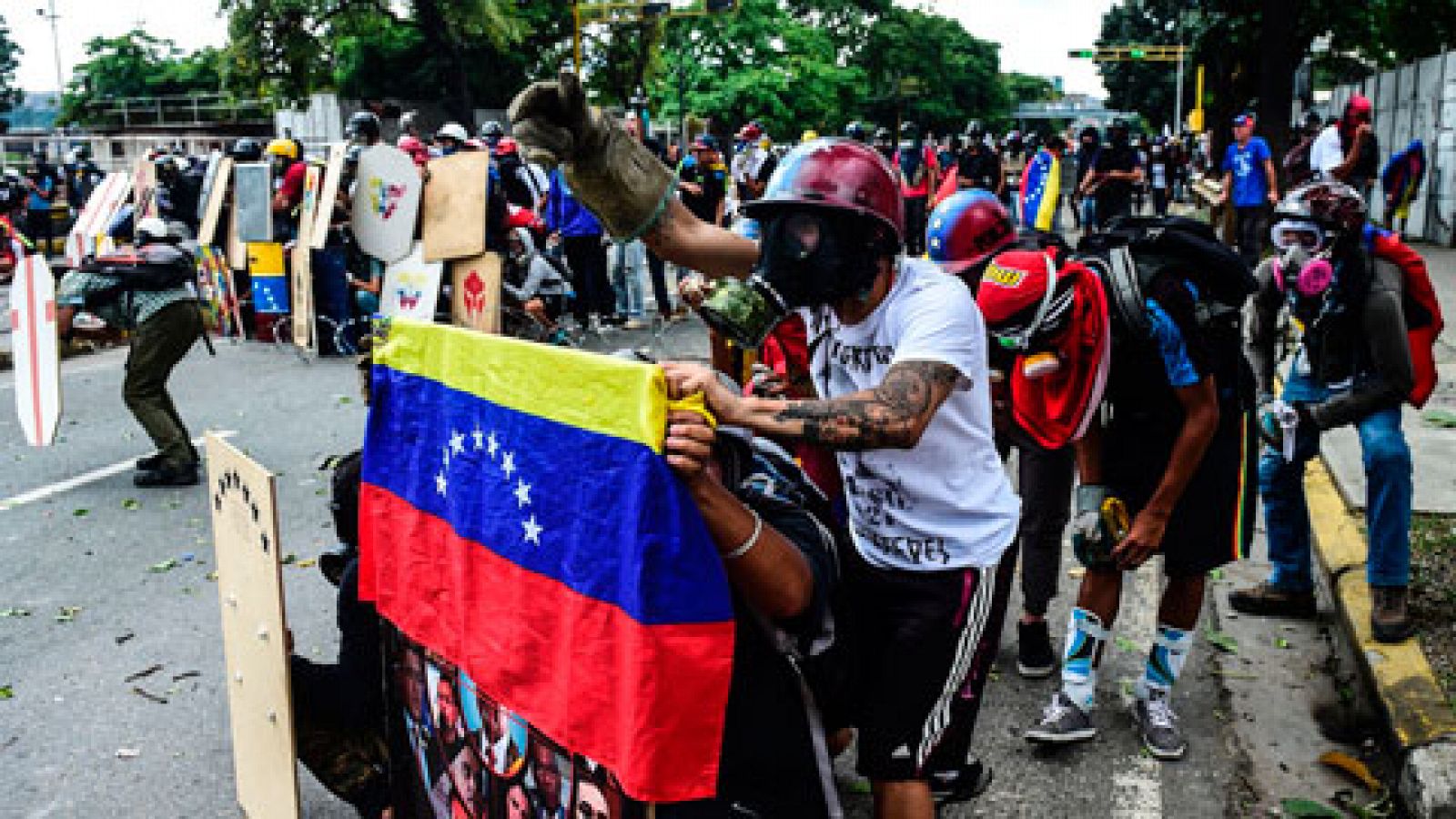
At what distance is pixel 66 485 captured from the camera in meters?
7.10

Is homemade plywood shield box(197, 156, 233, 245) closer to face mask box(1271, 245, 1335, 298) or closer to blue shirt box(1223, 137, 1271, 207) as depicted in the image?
face mask box(1271, 245, 1335, 298)

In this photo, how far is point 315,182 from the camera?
35.4 feet

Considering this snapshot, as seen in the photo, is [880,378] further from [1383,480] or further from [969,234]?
[1383,480]

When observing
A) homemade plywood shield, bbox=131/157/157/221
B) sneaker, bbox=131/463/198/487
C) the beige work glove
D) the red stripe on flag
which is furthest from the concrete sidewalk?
homemade plywood shield, bbox=131/157/157/221

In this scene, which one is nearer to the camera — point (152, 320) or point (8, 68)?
point (152, 320)

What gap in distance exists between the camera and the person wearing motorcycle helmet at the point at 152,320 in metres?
6.99

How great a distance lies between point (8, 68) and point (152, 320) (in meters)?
96.3

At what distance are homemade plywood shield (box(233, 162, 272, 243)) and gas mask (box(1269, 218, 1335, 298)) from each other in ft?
30.7

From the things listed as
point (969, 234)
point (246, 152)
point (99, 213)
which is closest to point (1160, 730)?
point (969, 234)

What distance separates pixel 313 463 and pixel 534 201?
609cm

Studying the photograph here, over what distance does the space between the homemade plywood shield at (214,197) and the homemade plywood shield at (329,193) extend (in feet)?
5.25

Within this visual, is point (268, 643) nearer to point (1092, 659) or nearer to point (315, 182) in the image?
point (1092, 659)

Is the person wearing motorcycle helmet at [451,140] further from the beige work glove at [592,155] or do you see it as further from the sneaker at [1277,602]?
the beige work glove at [592,155]

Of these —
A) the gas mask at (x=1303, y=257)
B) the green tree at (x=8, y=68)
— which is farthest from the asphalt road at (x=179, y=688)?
the green tree at (x=8, y=68)
